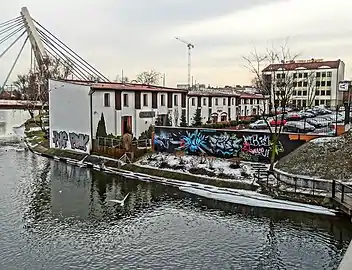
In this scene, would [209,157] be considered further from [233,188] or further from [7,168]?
[7,168]

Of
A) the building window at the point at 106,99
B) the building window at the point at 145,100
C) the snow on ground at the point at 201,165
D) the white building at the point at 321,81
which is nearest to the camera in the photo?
the snow on ground at the point at 201,165

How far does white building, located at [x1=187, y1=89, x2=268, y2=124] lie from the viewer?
47.3m

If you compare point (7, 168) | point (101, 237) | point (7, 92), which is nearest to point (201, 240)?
point (101, 237)

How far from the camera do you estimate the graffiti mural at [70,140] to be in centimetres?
3314

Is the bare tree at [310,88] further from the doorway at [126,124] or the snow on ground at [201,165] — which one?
the snow on ground at [201,165]

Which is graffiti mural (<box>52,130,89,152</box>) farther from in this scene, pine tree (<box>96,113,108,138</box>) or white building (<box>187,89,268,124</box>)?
white building (<box>187,89,268,124</box>)

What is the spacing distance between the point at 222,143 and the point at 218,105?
25103 millimetres

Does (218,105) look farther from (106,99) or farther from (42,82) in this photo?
(42,82)

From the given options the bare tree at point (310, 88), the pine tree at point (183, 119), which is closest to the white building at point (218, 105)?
the pine tree at point (183, 119)

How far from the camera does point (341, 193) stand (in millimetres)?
18703

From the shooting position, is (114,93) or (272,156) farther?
(114,93)

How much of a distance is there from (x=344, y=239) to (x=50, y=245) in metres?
10.9

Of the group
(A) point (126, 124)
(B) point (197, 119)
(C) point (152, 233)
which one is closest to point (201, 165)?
(C) point (152, 233)

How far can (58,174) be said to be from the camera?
27.5m
